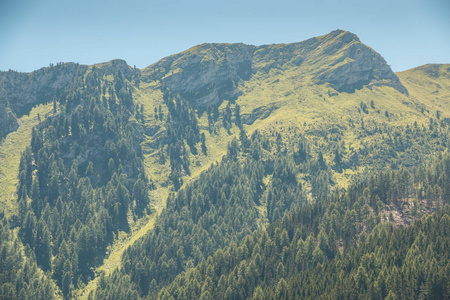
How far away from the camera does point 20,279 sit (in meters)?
182

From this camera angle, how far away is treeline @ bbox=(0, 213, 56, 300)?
6757 inches

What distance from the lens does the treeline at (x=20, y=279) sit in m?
172

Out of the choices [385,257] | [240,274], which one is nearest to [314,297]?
[385,257]

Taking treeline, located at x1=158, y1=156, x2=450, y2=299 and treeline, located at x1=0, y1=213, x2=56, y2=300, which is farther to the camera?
treeline, located at x1=0, y1=213, x2=56, y2=300

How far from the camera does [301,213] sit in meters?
184

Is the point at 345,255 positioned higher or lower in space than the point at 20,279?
lower

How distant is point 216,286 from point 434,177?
121 metres

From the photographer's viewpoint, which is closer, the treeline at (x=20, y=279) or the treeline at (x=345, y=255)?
the treeline at (x=345, y=255)

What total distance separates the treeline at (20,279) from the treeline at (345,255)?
65838 millimetres

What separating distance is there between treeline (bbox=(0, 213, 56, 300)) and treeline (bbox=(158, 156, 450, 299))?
216 feet

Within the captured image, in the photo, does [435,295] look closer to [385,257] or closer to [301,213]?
[385,257]

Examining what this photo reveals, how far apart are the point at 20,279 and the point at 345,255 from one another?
154 metres

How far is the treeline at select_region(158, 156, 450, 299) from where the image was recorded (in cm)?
11188

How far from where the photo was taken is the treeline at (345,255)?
112 m
